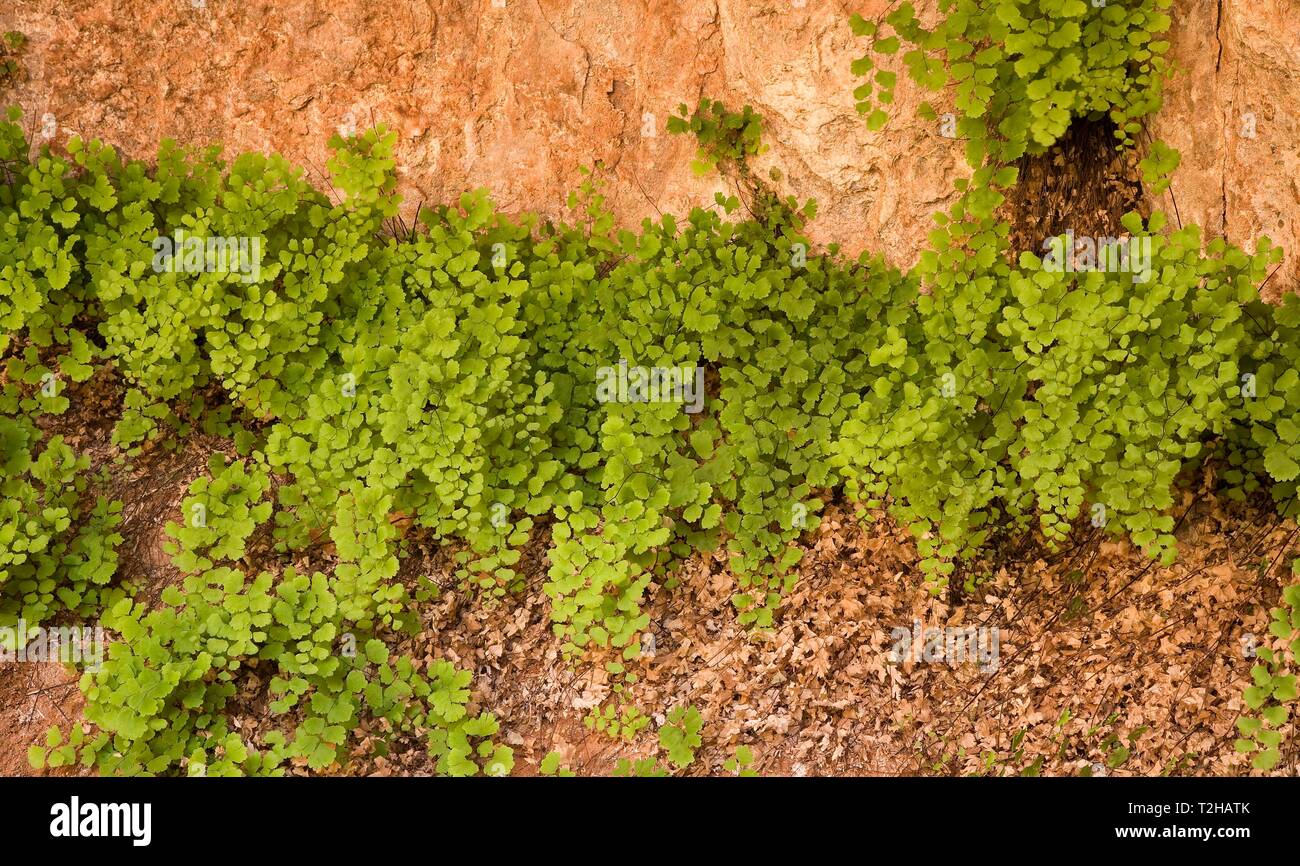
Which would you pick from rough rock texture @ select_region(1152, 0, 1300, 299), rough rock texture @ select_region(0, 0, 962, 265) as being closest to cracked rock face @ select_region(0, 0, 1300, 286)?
rough rock texture @ select_region(0, 0, 962, 265)

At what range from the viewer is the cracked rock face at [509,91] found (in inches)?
179

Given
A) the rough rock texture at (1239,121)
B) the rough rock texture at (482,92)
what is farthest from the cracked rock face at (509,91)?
the rough rock texture at (1239,121)

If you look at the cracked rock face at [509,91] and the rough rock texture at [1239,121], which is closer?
the rough rock texture at [1239,121]

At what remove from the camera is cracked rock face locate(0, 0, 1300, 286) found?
15.0ft

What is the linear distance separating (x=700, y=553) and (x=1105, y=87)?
103 inches

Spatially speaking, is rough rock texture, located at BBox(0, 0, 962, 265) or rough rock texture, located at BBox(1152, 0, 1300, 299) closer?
rough rock texture, located at BBox(1152, 0, 1300, 299)

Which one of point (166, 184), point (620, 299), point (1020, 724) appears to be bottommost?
point (1020, 724)

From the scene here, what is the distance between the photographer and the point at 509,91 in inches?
191

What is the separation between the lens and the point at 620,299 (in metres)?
4.52

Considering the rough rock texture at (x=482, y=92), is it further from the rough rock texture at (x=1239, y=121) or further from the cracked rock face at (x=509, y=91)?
the rough rock texture at (x=1239, y=121)

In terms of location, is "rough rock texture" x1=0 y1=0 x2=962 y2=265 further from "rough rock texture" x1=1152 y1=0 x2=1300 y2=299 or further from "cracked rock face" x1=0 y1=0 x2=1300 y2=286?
"rough rock texture" x1=1152 y1=0 x2=1300 y2=299

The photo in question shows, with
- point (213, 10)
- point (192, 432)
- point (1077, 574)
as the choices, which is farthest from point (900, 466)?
point (213, 10)

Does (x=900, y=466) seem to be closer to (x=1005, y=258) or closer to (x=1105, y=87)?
(x=1005, y=258)

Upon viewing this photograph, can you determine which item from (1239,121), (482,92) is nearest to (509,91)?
(482,92)
